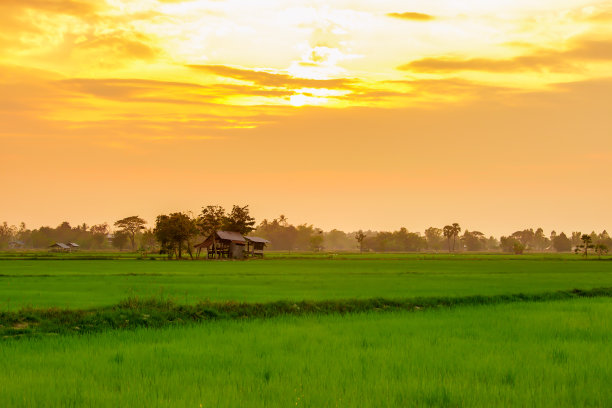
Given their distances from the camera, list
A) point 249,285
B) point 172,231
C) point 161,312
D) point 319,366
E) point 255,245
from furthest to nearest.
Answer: point 255,245 → point 172,231 → point 249,285 → point 161,312 → point 319,366

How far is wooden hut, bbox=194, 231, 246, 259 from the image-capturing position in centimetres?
10497

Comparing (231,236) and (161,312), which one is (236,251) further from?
(161,312)

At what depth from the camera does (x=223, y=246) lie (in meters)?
109

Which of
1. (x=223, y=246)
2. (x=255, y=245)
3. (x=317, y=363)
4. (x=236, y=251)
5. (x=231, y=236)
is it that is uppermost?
(x=231, y=236)

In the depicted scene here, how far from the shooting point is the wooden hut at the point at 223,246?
344ft

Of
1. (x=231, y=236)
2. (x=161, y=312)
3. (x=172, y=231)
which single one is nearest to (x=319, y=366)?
(x=161, y=312)

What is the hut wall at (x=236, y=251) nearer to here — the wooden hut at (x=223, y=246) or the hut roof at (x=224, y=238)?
the wooden hut at (x=223, y=246)

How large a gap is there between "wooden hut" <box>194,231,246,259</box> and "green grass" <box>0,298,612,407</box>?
8788 centimetres

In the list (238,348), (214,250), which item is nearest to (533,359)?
(238,348)

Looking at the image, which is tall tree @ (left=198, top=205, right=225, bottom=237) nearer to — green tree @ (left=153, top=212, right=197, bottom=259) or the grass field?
green tree @ (left=153, top=212, right=197, bottom=259)

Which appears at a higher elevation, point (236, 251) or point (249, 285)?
point (236, 251)

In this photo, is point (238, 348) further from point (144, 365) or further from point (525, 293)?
point (525, 293)

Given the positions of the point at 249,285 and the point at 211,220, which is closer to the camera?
the point at 249,285

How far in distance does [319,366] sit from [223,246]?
324ft
